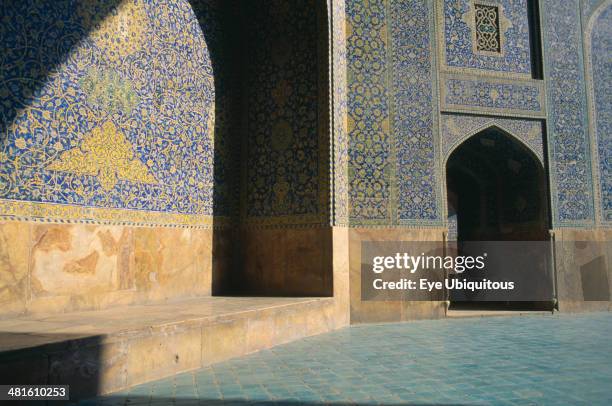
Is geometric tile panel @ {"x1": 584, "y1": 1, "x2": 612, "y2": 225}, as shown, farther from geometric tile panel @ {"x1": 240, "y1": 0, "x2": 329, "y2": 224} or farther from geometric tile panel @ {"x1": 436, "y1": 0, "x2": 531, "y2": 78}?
geometric tile panel @ {"x1": 240, "y1": 0, "x2": 329, "y2": 224}

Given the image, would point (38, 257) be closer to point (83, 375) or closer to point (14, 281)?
point (14, 281)

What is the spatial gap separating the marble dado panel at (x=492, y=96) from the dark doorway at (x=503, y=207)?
0.35 m

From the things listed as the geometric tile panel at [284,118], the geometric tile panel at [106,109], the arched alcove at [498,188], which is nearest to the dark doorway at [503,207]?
the arched alcove at [498,188]

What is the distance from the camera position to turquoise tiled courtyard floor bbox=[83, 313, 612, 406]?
120 inches

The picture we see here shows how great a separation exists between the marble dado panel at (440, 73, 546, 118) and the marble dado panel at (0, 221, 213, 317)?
377 centimetres

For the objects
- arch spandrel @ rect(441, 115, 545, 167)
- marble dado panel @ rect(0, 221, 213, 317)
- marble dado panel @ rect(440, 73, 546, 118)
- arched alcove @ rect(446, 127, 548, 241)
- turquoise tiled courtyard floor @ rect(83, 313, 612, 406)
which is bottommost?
turquoise tiled courtyard floor @ rect(83, 313, 612, 406)

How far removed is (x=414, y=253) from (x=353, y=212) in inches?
37.0

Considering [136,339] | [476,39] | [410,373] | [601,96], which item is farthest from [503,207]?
[136,339]

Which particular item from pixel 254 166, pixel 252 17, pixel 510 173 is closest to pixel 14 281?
pixel 254 166

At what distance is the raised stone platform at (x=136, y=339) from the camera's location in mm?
2719

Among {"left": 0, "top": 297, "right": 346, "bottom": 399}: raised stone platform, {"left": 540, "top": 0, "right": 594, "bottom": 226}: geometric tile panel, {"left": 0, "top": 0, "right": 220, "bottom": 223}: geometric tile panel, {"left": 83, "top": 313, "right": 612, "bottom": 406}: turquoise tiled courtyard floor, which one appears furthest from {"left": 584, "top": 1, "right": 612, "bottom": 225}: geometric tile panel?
{"left": 0, "top": 0, "right": 220, "bottom": 223}: geometric tile panel

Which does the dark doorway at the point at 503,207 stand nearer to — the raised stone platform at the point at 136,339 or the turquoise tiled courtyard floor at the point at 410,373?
the turquoise tiled courtyard floor at the point at 410,373

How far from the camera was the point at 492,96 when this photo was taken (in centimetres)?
722

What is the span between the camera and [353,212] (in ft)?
20.7
